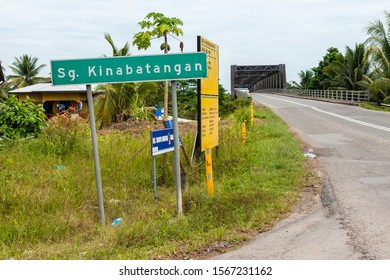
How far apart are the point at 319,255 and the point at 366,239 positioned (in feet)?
2.39

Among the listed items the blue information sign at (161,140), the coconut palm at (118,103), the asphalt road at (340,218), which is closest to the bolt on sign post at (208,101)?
the blue information sign at (161,140)

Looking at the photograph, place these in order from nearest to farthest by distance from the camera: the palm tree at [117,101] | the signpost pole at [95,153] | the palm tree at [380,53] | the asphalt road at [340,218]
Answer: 1. the asphalt road at [340,218]
2. the signpost pole at [95,153]
3. the palm tree at [117,101]
4. the palm tree at [380,53]

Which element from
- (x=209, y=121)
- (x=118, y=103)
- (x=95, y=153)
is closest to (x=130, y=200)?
(x=95, y=153)

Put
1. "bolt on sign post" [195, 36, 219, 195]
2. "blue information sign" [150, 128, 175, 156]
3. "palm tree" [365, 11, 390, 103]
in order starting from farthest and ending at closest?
"palm tree" [365, 11, 390, 103] → "bolt on sign post" [195, 36, 219, 195] → "blue information sign" [150, 128, 175, 156]

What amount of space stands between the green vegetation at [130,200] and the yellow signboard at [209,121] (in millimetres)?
658

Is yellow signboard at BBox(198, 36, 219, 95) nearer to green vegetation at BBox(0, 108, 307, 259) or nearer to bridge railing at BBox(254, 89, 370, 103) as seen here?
green vegetation at BBox(0, 108, 307, 259)

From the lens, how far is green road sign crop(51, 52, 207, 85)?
20.1ft

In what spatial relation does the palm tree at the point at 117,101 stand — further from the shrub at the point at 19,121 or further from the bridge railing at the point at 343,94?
the bridge railing at the point at 343,94

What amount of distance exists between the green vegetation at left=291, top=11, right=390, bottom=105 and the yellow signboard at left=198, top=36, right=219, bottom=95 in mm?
21304

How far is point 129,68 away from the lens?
20.3ft

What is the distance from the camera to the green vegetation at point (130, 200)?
5473 millimetres

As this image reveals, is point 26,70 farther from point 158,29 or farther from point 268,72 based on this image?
point 268,72

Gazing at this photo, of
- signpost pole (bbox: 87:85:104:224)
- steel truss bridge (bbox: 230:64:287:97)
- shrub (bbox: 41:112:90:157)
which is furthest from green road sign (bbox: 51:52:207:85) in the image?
steel truss bridge (bbox: 230:64:287:97)
